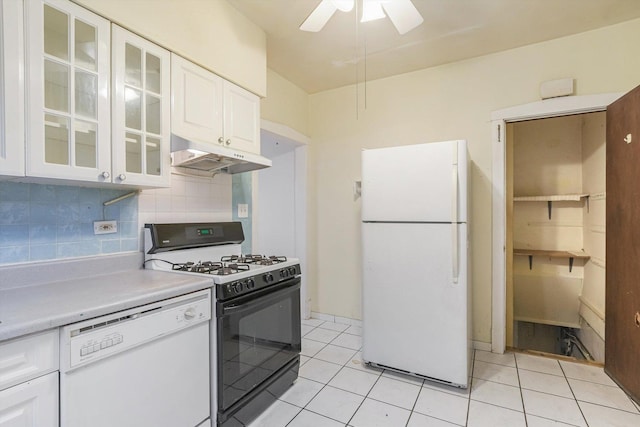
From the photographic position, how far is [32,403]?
967 mm

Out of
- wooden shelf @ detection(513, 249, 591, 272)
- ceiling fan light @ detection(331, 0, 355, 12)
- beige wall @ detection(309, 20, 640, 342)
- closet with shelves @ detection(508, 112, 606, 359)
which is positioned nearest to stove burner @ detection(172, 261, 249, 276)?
ceiling fan light @ detection(331, 0, 355, 12)

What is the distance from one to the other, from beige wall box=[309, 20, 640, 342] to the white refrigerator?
2.50 feet

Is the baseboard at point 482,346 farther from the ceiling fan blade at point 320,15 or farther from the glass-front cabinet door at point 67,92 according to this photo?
the glass-front cabinet door at point 67,92

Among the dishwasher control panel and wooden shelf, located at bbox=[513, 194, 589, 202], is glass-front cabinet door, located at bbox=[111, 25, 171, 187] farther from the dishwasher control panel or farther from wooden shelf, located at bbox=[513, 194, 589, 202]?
wooden shelf, located at bbox=[513, 194, 589, 202]

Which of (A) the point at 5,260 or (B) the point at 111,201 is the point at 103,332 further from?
(B) the point at 111,201

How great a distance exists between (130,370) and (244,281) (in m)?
0.61

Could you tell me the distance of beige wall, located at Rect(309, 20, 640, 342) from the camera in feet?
7.77

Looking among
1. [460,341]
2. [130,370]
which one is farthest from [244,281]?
[460,341]

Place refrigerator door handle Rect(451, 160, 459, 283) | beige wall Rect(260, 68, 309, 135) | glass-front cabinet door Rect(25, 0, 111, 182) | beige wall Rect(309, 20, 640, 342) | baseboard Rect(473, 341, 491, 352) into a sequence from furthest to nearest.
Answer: beige wall Rect(260, 68, 309, 135) → baseboard Rect(473, 341, 491, 352) → beige wall Rect(309, 20, 640, 342) → refrigerator door handle Rect(451, 160, 459, 283) → glass-front cabinet door Rect(25, 0, 111, 182)

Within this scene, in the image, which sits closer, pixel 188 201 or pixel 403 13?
pixel 403 13

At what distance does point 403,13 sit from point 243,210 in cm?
180

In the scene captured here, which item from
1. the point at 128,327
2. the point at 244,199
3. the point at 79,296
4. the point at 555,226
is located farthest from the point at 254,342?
the point at 555,226

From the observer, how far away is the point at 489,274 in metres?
2.72

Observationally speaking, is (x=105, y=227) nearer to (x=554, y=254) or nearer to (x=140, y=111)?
(x=140, y=111)
